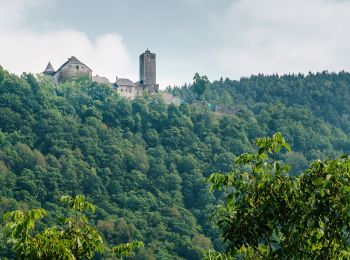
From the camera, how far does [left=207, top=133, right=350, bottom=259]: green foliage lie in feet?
34.8

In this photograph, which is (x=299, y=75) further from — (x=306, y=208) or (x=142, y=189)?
(x=306, y=208)

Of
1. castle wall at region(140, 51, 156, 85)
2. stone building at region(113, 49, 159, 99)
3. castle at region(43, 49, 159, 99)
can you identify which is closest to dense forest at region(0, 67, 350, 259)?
castle at region(43, 49, 159, 99)

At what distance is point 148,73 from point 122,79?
5666 mm

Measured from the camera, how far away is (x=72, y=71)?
122750mm

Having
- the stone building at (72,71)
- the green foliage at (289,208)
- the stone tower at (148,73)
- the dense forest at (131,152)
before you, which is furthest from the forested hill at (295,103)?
the green foliage at (289,208)

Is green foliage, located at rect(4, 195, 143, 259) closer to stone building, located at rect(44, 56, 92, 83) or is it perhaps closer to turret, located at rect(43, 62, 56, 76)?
stone building, located at rect(44, 56, 92, 83)

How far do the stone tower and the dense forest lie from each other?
6.88 meters

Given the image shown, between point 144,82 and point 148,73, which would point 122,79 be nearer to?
point 144,82

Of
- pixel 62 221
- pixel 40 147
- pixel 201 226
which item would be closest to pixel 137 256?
pixel 201 226

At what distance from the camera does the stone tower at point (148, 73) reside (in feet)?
434

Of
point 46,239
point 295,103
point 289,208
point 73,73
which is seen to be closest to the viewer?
point 46,239

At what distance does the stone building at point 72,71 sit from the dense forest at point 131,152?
2916mm

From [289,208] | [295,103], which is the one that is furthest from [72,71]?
[289,208]

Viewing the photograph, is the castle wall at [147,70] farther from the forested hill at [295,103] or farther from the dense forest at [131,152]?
the forested hill at [295,103]
